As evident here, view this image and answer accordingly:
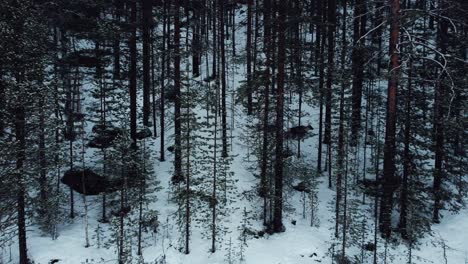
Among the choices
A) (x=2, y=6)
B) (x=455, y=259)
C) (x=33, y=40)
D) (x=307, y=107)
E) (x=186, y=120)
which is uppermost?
(x=2, y=6)

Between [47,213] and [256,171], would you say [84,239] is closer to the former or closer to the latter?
[47,213]

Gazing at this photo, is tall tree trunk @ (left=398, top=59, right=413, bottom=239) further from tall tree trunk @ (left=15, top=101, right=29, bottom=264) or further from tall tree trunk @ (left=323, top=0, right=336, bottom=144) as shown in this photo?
tall tree trunk @ (left=15, top=101, right=29, bottom=264)

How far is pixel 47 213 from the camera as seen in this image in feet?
61.5

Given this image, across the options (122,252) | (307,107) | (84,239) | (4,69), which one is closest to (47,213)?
(84,239)

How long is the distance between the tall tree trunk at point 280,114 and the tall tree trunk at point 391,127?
4.79 metres

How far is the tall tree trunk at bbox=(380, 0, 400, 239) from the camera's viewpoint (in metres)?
15.2

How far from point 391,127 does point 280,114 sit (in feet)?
16.7

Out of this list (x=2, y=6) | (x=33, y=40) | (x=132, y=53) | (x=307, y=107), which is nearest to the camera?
(x=2, y=6)

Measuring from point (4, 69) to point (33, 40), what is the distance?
175 cm

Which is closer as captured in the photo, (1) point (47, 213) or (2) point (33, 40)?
(2) point (33, 40)

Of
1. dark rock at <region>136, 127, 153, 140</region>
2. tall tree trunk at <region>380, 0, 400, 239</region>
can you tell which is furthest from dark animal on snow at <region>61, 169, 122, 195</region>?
tall tree trunk at <region>380, 0, 400, 239</region>

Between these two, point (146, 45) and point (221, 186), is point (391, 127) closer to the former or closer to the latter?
point (221, 186)

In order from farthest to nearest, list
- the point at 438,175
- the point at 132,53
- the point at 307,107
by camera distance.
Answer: the point at 307,107
the point at 132,53
the point at 438,175

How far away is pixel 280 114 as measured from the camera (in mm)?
18516
